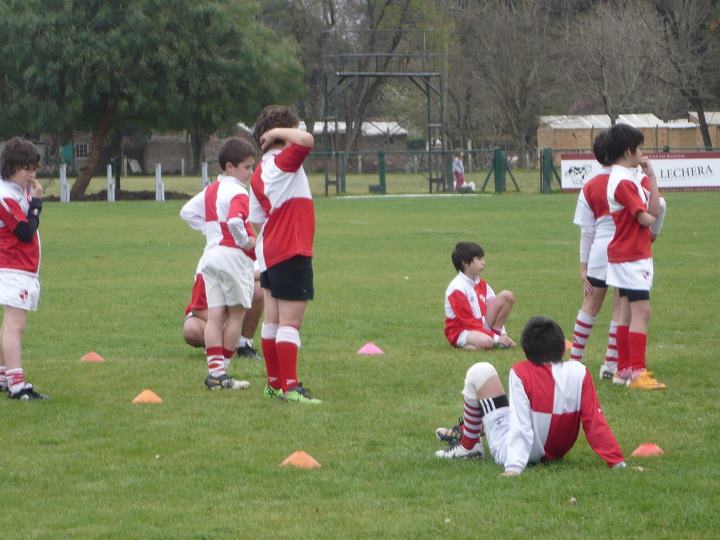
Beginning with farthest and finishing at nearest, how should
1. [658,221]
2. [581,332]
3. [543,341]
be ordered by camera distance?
[581,332]
[658,221]
[543,341]

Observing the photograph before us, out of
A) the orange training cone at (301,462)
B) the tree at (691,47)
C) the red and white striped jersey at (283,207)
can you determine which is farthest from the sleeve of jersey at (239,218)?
the tree at (691,47)

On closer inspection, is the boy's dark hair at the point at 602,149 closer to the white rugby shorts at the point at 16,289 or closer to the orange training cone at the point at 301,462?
the orange training cone at the point at 301,462

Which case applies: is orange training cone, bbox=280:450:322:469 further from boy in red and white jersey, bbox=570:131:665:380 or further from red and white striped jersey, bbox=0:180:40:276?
boy in red and white jersey, bbox=570:131:665:380

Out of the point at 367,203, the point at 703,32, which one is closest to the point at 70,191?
the point at 367,203

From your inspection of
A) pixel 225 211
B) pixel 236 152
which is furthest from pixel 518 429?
pixel 236 152

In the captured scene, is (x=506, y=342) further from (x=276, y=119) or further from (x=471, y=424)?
(x=471, y=424)

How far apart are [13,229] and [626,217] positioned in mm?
4078

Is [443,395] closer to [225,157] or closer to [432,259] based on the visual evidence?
[225,157]

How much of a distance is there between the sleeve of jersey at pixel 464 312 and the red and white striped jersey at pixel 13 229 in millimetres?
3618

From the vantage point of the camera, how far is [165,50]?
1694 inches

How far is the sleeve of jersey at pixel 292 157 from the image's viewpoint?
25.3ft

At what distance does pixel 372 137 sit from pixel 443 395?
8129cm

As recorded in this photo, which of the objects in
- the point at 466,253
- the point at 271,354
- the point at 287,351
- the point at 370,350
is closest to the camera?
the point at 287,351

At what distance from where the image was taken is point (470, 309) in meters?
10.3
